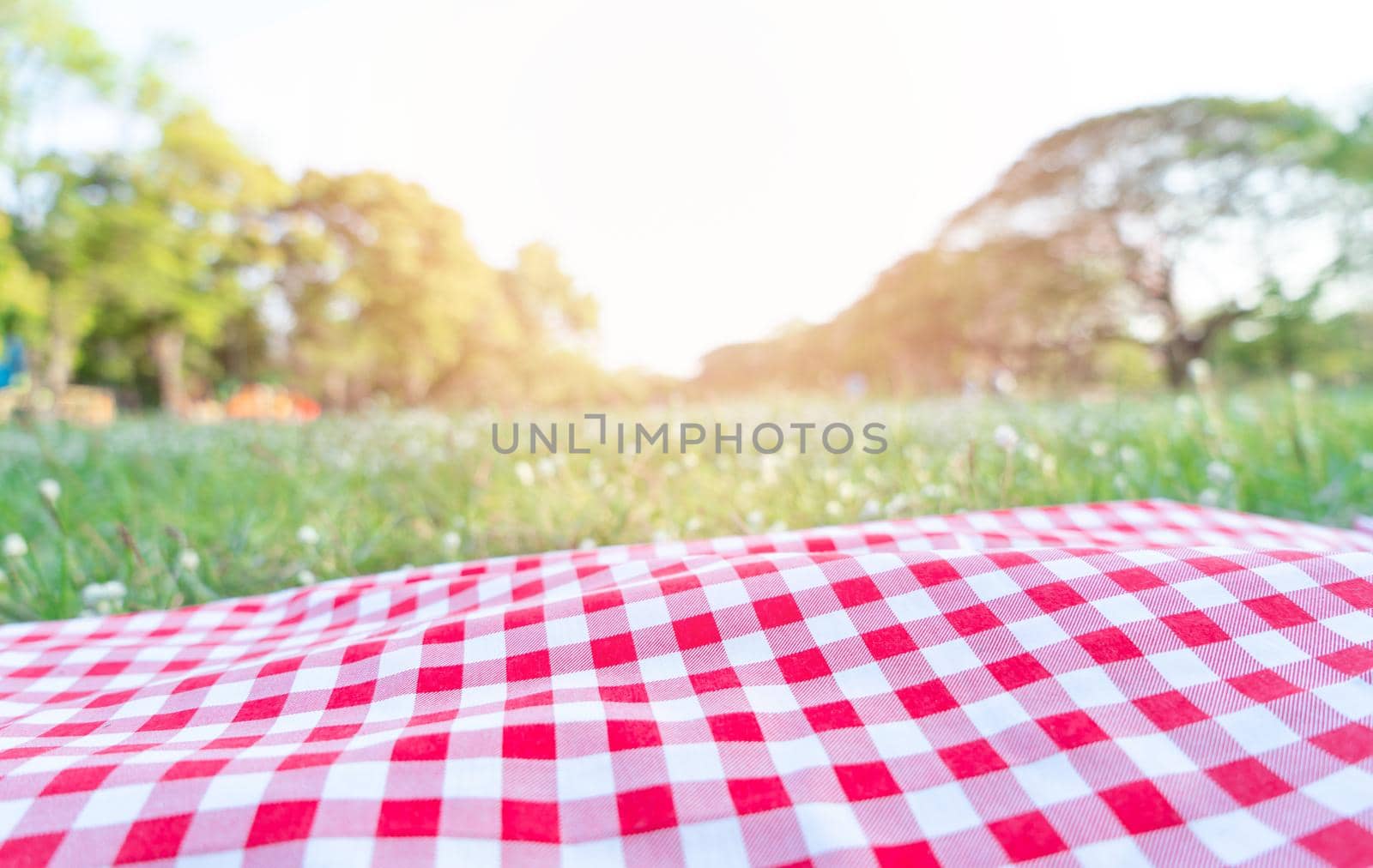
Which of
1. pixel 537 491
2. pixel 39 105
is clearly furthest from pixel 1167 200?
pixel 39 105

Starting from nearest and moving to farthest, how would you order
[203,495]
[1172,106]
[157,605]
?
[157,605] < [203,495] < [1172,106]

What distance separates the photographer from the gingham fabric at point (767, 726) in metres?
0.84

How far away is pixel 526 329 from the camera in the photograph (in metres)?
32.2

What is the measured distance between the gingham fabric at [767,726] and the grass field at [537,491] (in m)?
1.04

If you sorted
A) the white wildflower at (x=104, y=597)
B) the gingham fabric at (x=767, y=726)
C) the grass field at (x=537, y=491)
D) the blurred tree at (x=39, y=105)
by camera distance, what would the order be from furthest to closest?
the blurred tree at (x=39, y=105), the grass field at (x=537, y=491), the white wildflower at (x=104, y=597), the gingham fabric at (x=767, y=726)

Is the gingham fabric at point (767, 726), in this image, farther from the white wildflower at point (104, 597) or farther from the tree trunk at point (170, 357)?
the tree trunk at point (170, 357)

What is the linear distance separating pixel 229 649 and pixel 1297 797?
5.76 ft

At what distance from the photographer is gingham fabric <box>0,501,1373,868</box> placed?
0.84 meters

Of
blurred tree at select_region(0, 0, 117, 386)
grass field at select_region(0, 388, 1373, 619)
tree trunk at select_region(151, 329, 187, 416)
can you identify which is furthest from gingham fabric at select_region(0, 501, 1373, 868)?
tree trunk at select_region(151, 329, 187, 416)

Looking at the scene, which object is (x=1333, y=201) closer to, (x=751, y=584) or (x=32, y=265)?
(x=751, y=584)

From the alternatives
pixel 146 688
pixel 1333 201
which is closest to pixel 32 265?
pixel 146 688

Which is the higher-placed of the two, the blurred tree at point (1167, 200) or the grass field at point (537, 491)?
the blurred tree at point (1167, 200)

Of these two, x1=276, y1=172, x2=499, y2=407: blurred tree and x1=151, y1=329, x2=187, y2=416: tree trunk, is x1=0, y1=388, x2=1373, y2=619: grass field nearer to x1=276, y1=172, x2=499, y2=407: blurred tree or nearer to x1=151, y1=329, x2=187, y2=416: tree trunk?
x1=276, y1=172, x2=499, y2=407: blurred tree

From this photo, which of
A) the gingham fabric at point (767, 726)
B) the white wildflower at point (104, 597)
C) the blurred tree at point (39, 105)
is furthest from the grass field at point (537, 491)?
the blurred tree at point (39, 105)
